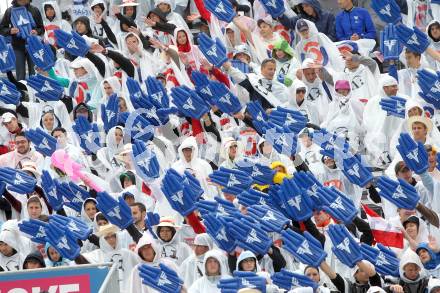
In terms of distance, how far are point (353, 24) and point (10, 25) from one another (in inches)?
198

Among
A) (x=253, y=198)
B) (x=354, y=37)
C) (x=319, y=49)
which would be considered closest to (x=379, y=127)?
(x=319, y=49)

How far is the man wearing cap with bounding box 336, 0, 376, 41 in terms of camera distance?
27.3 m

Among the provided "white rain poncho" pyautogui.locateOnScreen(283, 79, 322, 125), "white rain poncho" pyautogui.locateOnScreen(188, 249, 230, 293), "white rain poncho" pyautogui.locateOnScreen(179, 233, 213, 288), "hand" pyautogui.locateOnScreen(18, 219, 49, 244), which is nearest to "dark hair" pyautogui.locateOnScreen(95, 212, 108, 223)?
"hand" pyautogui.locateOnScreen(18, 219, 49, 244)

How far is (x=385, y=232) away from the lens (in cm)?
2108

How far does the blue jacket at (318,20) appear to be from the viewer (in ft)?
90.9

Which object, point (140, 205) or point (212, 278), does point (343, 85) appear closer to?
point (140, 205)

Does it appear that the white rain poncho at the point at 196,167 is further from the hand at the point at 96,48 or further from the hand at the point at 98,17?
the hand at the point at 98,17

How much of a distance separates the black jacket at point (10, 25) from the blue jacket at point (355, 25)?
432 cm

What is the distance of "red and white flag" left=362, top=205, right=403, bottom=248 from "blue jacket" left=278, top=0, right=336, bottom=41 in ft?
21.8

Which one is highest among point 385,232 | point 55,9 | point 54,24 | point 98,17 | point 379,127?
point 385,232

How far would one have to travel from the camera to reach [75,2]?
29578mm

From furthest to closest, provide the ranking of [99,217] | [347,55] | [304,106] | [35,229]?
1. [347,55]
2. [304,106]
3. [99,217]
4. [35,229]

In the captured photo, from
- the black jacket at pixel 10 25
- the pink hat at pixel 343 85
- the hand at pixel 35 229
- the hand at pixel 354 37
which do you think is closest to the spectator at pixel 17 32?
the black jacket at pixel 10 25

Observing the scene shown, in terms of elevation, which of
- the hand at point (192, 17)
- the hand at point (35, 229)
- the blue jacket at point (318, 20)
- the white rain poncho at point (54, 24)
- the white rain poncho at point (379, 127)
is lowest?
the white rain poncho at point (54, 24)
